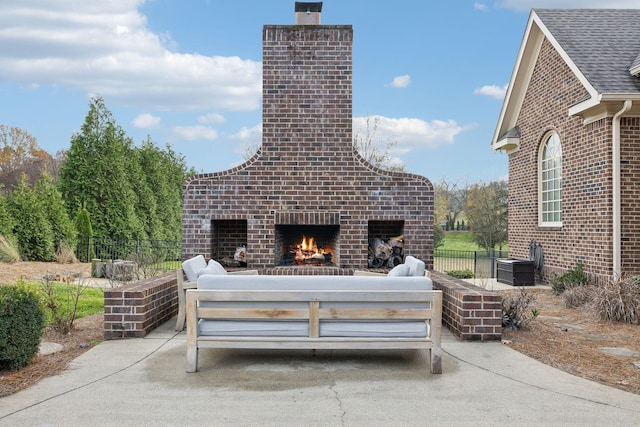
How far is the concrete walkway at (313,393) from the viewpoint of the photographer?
3.76 meters

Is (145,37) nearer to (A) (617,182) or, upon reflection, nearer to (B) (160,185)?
(B) (160,185)

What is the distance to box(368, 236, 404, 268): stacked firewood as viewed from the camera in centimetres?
956

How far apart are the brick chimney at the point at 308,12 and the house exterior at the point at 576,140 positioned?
5415mm

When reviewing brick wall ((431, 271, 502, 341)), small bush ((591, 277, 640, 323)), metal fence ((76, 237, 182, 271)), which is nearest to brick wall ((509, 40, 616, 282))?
small bush ((591, 277, 640, 323))

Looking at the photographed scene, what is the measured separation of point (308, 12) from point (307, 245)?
4.29m

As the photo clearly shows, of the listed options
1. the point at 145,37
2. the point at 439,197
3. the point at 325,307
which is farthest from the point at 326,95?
the point at 439,197

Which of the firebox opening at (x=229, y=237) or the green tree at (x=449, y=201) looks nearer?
the firebox opening at (x=229, y=237)

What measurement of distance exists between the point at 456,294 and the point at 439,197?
83.2 ft

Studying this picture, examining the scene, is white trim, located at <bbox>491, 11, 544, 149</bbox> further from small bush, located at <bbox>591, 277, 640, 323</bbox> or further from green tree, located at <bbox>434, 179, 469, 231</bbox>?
green tree, located at <bbox>434, 179, 469, 231</bbox>

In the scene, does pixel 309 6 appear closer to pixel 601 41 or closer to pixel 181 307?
pixel 181 307

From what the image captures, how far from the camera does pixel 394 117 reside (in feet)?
76.4

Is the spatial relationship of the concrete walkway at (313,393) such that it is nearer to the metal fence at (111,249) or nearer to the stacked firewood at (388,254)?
the stacked firewood at (388,254)

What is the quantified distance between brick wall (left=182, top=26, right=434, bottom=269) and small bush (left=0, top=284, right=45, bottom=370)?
4357 millimetres

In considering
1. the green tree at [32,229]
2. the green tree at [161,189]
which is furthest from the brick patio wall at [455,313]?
the green tree at [161,189]
